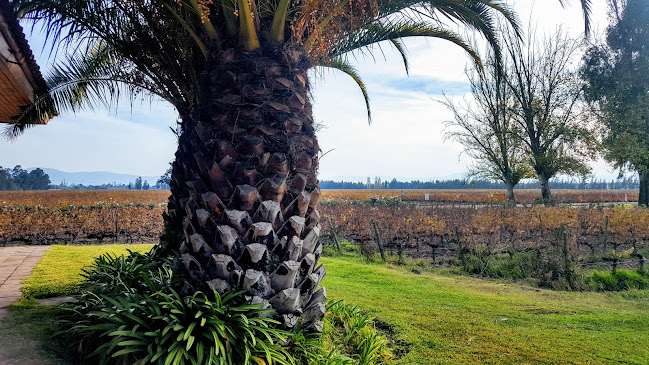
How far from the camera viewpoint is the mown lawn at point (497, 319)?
3783 millimetres

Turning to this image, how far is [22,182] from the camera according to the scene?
203ft

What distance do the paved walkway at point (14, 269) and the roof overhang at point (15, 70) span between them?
242 cm

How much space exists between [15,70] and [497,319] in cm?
617

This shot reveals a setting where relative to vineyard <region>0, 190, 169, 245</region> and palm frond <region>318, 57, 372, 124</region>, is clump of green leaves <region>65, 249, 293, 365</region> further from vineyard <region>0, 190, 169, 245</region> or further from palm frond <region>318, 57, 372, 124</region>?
vineyard <region>0, 190, 169, 245</region>

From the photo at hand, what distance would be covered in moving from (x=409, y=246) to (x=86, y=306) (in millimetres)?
8750

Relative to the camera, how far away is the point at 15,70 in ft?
14.4

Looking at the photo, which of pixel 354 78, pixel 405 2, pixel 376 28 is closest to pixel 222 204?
pixel 405 2

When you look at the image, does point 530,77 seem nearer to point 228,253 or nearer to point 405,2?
point 405,2

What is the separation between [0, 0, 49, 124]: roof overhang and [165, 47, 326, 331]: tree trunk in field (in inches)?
73.8

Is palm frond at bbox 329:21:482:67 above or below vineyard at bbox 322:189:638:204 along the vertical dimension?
above

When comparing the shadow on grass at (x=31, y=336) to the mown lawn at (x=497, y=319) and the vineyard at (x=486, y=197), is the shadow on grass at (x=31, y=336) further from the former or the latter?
the vineyard at (x=486, y=197)

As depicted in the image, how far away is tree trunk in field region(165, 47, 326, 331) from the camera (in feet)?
10.1

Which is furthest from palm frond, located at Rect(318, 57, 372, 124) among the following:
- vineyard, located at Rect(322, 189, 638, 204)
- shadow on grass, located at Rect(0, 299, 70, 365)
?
vineyard, located at Rect(322, 189, 638, 204)

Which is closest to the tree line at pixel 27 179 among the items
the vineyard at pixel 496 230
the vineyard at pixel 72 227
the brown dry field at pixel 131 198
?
the brown dry field at pixel 131 198
